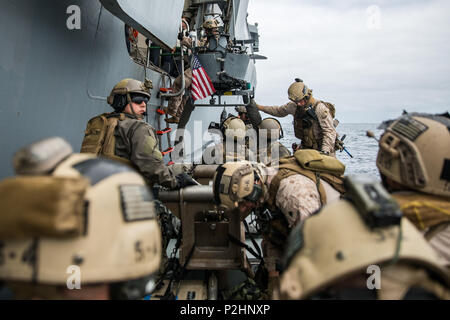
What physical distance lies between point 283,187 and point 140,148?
4.21 feet

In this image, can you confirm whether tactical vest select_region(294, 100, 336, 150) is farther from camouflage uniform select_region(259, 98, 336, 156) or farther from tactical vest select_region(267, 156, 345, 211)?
tactical vest select_region(267, 156, 345, 211)

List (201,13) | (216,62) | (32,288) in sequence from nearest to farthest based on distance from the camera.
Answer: (32,288), (216,62), (201,13)

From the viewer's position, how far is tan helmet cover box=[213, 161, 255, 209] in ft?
7.82

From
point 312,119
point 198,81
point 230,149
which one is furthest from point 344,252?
point 198,81

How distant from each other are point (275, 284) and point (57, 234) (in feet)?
6.29

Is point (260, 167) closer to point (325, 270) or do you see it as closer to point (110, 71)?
point (325, 270)

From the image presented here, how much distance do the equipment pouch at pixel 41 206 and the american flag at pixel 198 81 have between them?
585cm

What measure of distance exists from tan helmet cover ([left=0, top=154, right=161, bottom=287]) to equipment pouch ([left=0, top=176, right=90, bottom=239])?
0.06 m

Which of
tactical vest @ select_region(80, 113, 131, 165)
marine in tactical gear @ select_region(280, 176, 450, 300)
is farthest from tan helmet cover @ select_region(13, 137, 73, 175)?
tactical vest @ select_region(80, 113, 131, 165)

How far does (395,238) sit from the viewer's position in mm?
957

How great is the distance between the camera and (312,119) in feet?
17.2

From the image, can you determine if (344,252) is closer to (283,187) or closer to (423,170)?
(423,170)

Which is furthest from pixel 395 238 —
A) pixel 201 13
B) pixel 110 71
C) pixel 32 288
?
pixel 201 13

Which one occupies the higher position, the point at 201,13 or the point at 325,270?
the point at 201,13
